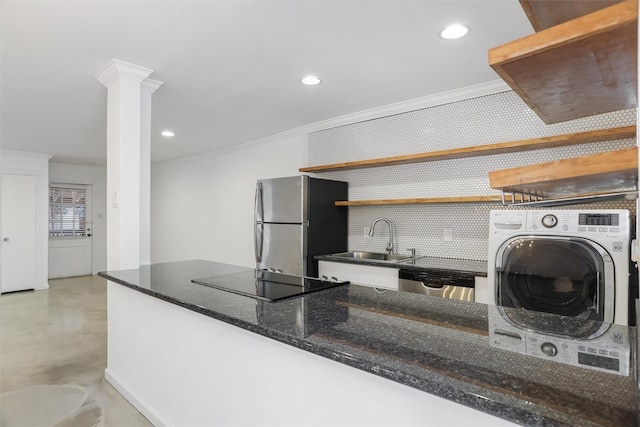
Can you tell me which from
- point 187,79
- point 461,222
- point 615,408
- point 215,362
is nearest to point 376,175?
point 461,222

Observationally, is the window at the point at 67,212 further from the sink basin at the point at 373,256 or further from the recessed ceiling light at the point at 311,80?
the recessed ceiling light at the point at 311,80

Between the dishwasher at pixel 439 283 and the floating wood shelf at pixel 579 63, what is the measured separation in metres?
1.84

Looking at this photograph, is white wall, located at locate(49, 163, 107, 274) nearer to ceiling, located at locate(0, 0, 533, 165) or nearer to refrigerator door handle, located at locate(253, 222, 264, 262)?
ceiling, located at locate(0, 0, 533, 165)

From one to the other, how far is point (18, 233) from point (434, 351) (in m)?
7.28

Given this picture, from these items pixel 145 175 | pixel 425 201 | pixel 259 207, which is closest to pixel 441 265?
pixel 425 201

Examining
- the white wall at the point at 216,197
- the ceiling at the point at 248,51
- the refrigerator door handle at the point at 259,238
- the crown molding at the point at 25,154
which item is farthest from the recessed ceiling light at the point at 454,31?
the crown molding at the point at 25,154

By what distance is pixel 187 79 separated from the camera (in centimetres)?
277

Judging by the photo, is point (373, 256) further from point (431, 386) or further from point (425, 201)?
point (431, 386)

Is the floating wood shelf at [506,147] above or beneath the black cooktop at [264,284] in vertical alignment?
above

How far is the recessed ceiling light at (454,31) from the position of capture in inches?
78.5

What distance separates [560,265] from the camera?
80.9 inches

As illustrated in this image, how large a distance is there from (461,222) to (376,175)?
0.99 metres

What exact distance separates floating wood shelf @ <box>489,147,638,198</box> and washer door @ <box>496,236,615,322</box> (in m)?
1.47

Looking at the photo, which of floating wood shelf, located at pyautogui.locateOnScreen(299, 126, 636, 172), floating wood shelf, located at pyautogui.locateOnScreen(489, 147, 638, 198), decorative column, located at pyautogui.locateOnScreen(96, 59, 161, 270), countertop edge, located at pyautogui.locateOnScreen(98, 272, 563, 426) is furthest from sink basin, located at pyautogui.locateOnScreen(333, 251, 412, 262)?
floating wood shelf, located at pyautogui.locateOnScreen(489, 147, 638, 198)
